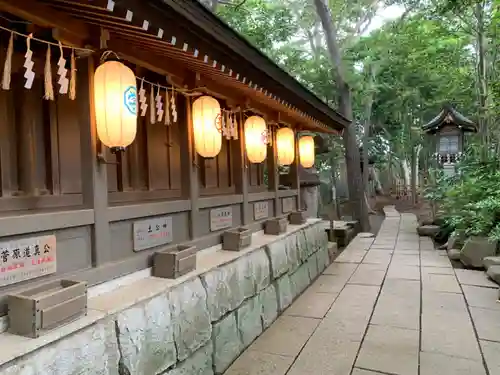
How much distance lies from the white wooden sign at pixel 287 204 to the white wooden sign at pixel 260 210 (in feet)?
3.02

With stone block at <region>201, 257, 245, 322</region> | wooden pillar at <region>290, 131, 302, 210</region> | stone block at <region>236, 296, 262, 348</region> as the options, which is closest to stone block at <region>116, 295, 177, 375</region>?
stone block at <region>201, 257, 245, 322</region>

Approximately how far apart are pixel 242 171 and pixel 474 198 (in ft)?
20.3

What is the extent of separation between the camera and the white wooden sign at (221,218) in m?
4.87

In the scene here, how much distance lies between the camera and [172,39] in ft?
9.69

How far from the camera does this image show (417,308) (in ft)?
17.8

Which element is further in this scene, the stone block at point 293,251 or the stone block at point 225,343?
the stone block at point 293,251

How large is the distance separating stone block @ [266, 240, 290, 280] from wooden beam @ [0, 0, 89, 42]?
372 cm

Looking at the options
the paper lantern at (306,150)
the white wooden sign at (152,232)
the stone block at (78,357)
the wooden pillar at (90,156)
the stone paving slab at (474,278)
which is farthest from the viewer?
the paper lantern at (306,150)

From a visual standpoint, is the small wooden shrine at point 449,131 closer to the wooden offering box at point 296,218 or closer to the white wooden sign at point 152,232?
the wooden offering box at point 296,218

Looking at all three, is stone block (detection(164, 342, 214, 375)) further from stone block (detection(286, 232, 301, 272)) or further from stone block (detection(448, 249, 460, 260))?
stone block (detection(448, 249, 460, 260))

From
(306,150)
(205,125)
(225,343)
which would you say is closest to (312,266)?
(306,150)

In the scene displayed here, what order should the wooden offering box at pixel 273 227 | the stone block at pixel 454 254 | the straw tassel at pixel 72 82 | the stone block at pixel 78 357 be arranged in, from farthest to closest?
the stone block at pixel 454 254
the wooden offering box at pixel 273 227
the straw tassel at pixel 72 82
the stone block at pixel 78 357

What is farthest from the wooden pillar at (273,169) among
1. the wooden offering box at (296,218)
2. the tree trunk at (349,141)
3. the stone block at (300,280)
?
the tree trunk at (349,141)

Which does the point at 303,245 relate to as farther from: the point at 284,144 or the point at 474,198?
the point at 474,198
